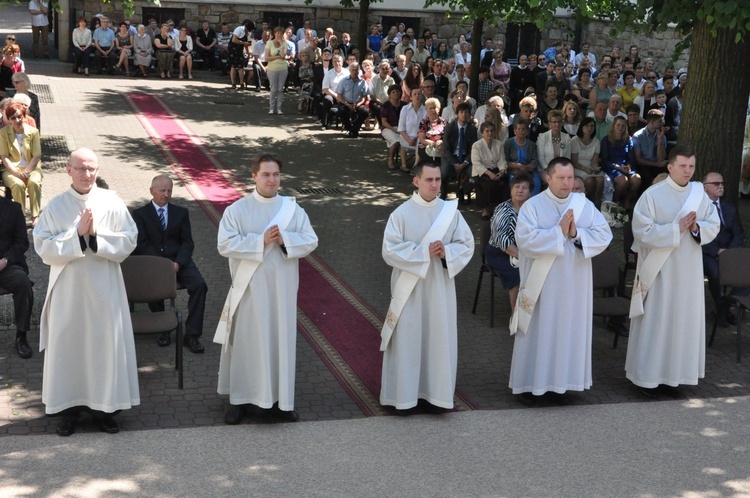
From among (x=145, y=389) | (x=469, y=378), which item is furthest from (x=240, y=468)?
(x=469, y=378)

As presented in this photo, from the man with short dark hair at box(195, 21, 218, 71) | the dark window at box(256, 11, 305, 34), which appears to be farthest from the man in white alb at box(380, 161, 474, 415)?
the dark window at box(256, 11, 305, 34)

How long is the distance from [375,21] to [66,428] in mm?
24588

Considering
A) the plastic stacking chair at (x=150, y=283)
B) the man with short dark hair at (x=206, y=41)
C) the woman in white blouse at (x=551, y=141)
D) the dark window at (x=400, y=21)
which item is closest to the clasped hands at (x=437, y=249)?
the plastic stacking chair at (x=150, y=283)

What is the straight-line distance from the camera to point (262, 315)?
7.43m

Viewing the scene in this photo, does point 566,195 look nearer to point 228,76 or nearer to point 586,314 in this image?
point 586,314

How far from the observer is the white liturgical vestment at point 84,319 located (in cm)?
712

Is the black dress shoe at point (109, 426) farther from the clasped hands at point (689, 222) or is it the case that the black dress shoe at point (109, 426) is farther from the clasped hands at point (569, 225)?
the clasped hands at point (689, 222)

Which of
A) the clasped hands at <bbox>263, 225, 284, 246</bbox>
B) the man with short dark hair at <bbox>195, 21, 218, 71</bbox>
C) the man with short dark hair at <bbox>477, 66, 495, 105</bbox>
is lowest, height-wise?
the clasped hands at <bbox>263, 225, 284, 246</bbox>

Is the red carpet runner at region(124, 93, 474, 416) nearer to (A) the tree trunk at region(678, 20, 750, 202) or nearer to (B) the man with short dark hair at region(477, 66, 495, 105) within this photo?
(A) the tree trunk at region(678, 20, 750, 202)

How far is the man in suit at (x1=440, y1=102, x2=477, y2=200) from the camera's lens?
14.8 m

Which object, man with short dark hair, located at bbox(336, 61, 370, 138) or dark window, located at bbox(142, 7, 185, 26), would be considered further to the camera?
dark window, located at bbox(142, 7, 185, 26)

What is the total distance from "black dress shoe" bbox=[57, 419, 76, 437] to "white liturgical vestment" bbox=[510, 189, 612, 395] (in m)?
3.34

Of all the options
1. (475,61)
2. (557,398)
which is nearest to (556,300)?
(557,398)

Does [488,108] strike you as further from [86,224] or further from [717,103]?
[86,224]
